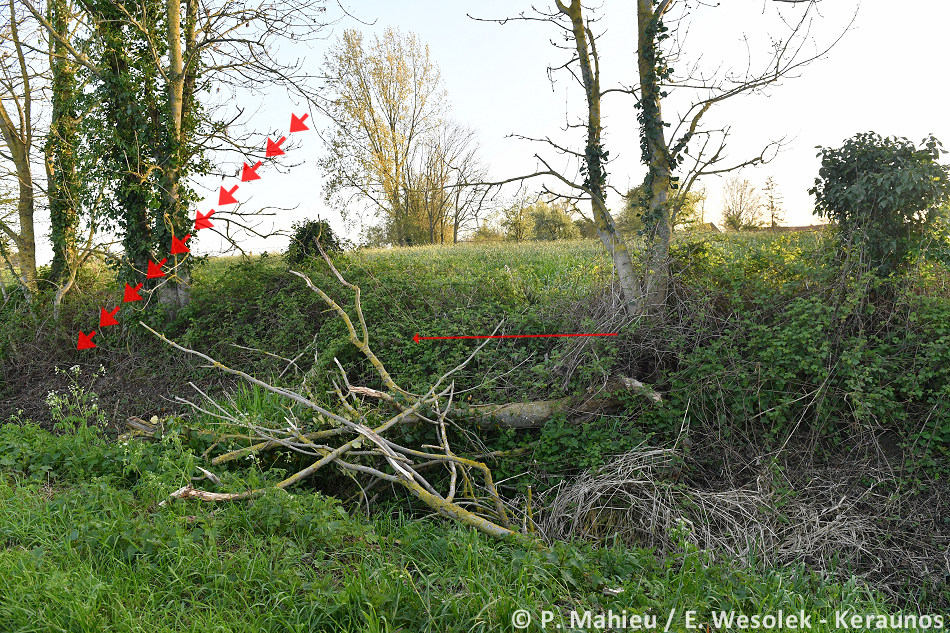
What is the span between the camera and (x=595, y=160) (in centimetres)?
767

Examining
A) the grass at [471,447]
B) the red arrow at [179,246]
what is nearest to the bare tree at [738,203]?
the grass at [471,447]

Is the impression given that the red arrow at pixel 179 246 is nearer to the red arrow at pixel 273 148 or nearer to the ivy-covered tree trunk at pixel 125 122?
the ivy-covered tree trunk at pixel 125 122

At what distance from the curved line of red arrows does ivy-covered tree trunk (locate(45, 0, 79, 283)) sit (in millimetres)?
1416

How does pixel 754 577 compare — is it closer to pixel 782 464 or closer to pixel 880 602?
pixel 880 602

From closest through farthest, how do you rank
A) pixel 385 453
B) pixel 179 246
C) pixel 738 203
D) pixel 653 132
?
1. pixel 385 453
2. pixel 653 132
3. pixel 179 246
4. pixel 738 203

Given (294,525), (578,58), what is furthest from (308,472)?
(578,58)

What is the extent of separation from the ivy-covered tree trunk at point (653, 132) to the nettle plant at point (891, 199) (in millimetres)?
1821

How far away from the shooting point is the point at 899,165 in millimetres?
6234

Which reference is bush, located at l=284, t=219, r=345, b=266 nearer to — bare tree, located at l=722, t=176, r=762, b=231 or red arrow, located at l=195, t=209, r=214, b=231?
red arrow, located at l=195, t=209, r=214, b=231

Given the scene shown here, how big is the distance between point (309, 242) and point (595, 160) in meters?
5.58

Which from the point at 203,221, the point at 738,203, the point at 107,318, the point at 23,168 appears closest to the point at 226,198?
the point at 203,221

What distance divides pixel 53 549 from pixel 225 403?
3812mm

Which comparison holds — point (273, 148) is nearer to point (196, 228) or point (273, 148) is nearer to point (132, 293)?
point (196, 228)

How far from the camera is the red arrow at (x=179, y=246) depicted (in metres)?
10.1
